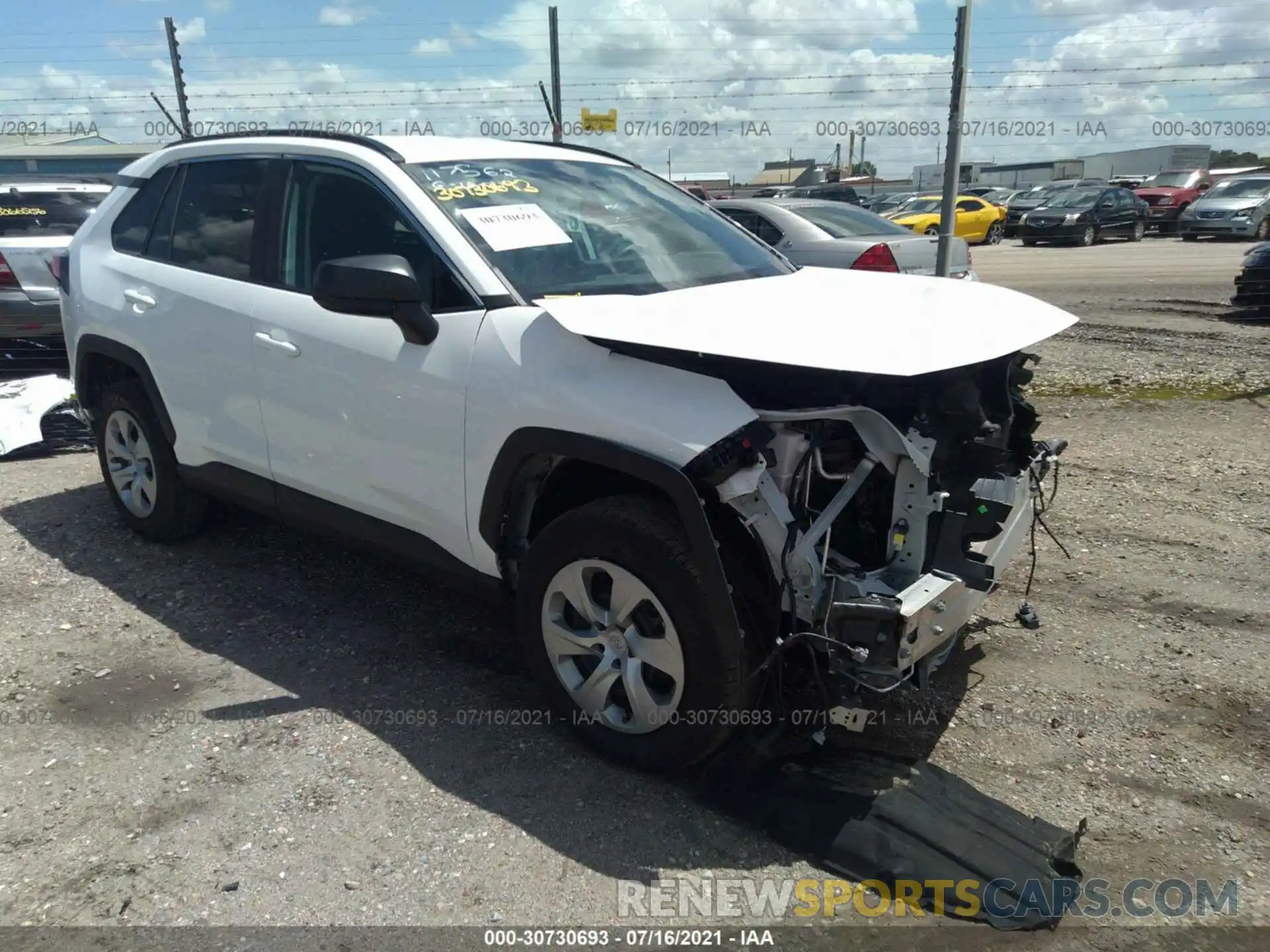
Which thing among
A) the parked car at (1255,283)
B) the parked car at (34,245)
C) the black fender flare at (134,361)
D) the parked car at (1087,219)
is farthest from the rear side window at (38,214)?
the parked car at (1087,219)

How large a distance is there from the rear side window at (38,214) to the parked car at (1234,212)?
2304cm

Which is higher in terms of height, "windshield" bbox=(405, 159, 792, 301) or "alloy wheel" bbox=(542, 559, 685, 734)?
"windshield" bbox=(405, 159, 792, 301)

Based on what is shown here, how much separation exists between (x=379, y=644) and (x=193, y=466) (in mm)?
1320

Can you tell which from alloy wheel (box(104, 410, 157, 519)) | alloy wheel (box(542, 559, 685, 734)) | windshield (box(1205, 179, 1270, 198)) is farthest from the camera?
windshield (box(1205, 179, 1270, 198))

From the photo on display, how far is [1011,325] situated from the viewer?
3115 millimetres

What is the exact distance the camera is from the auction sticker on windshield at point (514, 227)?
3434mm

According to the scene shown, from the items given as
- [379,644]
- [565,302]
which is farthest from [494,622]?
[565,302]

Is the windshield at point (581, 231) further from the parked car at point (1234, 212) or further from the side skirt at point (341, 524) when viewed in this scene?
the parked car at point (1234, 212)

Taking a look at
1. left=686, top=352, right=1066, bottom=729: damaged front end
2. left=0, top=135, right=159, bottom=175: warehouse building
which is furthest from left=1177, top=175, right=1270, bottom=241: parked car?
left=0, top=135, right=159, bottom=175: warehouse building

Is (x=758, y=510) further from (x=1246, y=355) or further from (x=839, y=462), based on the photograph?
(x=1246, y=355)

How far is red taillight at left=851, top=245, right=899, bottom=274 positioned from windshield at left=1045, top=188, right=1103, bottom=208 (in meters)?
17.9

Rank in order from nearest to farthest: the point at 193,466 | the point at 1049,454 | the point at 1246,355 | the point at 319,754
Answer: the point at 319,754
the point at 1049,454
the point at 193,466
the point at 1246,355

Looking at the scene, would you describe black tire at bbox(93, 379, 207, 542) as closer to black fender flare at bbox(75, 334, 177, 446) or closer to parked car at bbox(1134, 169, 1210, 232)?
black fender flare at bbox(75, 334, 177, 446)

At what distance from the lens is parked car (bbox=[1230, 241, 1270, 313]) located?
35.1 ft
